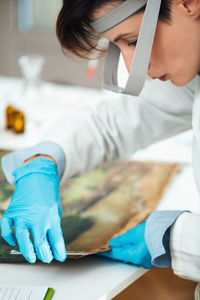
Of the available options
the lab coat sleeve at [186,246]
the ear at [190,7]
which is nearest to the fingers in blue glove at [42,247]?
the lab coat sleeve at [186,246]

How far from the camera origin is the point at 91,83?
14.6 feet

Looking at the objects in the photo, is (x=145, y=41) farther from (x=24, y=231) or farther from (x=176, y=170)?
(x=176, y=170)

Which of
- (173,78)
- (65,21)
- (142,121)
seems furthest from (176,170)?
(65,21)

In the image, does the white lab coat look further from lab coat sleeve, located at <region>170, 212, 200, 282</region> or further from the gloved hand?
lab coat sleeve, located at <region>170, 212, 200, 282</region>

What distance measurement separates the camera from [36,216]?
102 centimetres

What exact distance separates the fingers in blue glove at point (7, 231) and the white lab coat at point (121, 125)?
34 cm

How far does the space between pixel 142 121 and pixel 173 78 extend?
0.33 m

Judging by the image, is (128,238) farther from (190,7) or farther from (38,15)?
(38,15)

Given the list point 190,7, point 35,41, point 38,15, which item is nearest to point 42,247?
point 190,7

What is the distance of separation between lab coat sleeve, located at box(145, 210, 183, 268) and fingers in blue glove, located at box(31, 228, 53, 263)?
24 centimetres

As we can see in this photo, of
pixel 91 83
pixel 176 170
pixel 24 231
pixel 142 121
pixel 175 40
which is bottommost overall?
pixel 91 83

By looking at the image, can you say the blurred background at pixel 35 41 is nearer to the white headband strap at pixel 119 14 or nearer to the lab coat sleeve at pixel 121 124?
the lab coat sleeve at pixel 121 124

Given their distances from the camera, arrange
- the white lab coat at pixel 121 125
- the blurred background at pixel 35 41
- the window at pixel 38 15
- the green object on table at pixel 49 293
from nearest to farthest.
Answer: the green object on table at pixel 49 293, the white lab coat at pixel 121 125, the blurred background at pixel 35 41, the window at pixel 38 15

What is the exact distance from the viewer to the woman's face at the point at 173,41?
0.94 meters
